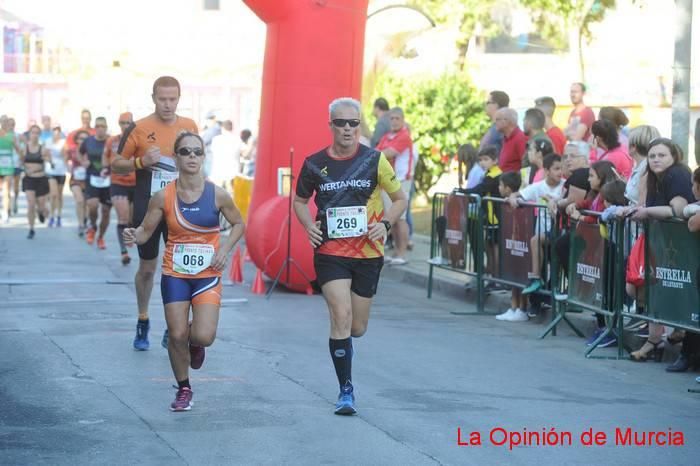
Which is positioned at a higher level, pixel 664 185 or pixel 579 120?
pixel 579 120

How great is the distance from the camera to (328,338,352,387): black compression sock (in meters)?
8.11

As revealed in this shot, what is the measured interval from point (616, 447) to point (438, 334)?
4906 mm

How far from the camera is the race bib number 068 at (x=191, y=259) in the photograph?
8188 millimetres

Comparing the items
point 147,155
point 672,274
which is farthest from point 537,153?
point 147,155

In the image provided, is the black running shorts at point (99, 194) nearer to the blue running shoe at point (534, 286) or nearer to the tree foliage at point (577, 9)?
the blue running shoe at point (534, 286)

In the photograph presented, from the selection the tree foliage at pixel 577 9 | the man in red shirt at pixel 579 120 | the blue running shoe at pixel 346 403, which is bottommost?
the blue running shoe at pixel 346 403

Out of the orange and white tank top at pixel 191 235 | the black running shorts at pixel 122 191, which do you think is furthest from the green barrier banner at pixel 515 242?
the black running shorts at pixel 122 191

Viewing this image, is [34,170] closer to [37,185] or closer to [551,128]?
[37,185]

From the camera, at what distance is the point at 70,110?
57.3 metres

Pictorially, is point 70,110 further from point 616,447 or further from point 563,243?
point 616,447

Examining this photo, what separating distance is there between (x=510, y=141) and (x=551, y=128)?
91cm

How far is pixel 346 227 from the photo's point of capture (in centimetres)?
823

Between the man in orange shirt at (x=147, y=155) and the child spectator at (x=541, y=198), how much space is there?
12.3 feet

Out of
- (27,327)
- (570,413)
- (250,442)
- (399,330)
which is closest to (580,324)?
(399,330)
